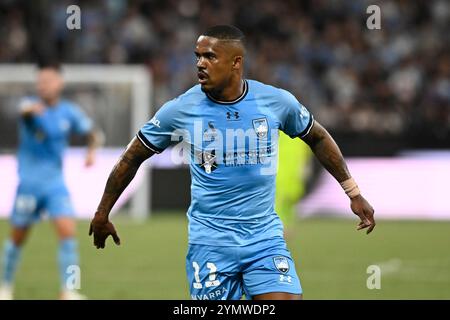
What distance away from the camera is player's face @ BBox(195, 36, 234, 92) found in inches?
242

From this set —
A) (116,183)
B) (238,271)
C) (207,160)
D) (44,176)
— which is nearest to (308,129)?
(207,160)

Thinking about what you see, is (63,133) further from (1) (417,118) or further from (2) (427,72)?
(2) (427,72)

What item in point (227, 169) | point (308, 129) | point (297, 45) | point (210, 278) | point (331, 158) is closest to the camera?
point (210, 278)

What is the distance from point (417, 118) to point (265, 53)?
3883mm

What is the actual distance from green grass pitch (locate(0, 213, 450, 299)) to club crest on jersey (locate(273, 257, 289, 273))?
418 cm

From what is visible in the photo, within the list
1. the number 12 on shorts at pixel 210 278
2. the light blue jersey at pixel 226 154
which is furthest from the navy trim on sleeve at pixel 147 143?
the number 12 on shorts at pixel 210 278

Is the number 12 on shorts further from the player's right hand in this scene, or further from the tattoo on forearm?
the tattoo on forearm

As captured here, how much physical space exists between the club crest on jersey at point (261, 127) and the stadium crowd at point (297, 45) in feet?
44.2

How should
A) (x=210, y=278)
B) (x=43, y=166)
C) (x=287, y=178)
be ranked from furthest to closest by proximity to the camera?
(x=287, y=178) < (x=43, y=166) < (x=210, y=278)

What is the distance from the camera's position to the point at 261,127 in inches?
247

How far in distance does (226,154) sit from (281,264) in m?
0.77

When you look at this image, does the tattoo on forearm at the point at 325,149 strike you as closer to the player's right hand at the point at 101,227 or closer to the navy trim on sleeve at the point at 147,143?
the navy trim on sleeve at the point at 147,143

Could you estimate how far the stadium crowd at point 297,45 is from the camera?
806 inches

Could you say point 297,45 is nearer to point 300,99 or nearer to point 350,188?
point 300,99
